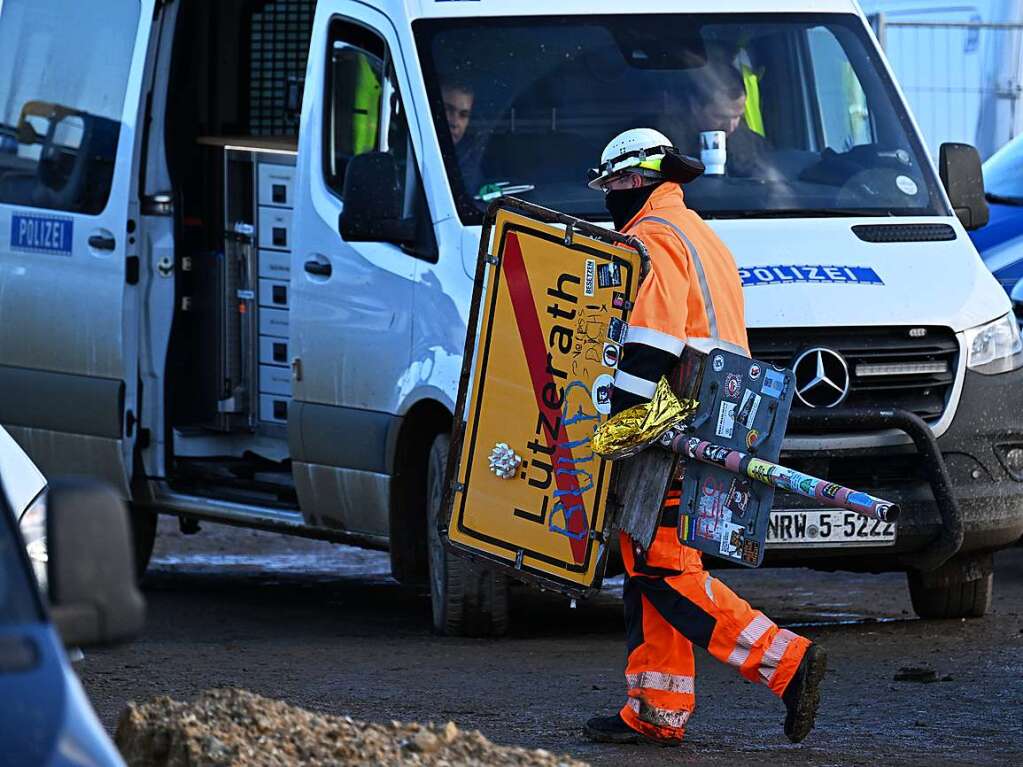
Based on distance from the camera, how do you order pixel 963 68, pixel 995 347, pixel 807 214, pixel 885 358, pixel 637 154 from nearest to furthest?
pixel 637 154 → pixel 885 358 → pixel 995 347 → pixel 807 214 → pixel 963 68

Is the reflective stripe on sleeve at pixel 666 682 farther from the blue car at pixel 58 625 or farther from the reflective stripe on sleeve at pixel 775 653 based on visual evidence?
the blue car at pixel 58 625

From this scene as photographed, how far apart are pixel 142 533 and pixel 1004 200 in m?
4.26

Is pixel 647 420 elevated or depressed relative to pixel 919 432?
elevated

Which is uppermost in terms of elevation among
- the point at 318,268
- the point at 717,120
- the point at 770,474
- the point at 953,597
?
the point at 717,120

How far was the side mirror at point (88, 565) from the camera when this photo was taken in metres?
3.40

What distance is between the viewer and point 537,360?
7410 millimetres

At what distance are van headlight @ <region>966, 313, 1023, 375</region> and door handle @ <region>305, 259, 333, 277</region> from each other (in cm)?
239

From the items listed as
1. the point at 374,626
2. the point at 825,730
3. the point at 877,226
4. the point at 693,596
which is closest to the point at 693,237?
→ the point at 693,596

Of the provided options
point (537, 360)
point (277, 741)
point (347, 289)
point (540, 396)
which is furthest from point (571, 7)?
point (277, 741)

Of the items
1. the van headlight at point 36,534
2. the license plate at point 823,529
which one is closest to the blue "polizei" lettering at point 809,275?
the license plate at point 823,529

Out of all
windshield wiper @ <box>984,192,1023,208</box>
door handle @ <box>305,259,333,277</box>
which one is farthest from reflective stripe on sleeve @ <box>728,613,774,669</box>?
windshield wiper @ <box>984,192,1023,208</box>

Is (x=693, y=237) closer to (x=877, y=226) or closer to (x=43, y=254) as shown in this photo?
(x=877, y=226)

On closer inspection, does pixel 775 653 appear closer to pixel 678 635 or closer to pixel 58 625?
pixel 678 635

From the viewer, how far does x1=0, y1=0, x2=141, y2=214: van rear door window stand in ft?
32.3
